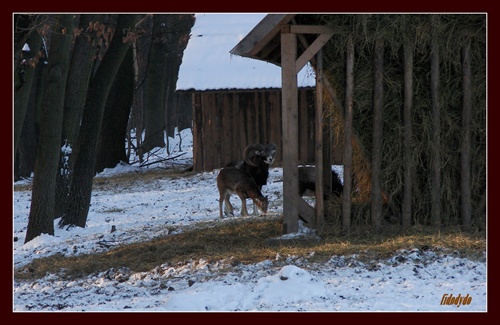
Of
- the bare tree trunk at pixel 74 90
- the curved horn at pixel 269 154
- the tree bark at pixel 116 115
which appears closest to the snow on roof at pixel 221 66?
the tree bark at pixel 116 115

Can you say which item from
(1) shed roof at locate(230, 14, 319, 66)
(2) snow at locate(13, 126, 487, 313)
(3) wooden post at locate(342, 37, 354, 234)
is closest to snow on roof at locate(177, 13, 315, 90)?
(1) shed roof at locate(230, 14, 319, 66)

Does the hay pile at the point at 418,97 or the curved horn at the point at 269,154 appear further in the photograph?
the curved horn at the point at 269,154

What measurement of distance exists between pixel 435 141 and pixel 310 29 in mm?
2550

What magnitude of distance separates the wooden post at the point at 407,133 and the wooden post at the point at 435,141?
332mm

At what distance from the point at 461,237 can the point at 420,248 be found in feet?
3.31

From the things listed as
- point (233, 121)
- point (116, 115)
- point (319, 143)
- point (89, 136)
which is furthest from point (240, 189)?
point (116, 115)

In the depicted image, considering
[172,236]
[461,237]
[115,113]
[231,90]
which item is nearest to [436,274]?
→ [461,237]

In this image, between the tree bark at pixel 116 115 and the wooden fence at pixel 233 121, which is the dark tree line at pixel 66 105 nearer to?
the wooden fence at pixel 233 121

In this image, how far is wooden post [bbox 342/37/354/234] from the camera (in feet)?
39.4

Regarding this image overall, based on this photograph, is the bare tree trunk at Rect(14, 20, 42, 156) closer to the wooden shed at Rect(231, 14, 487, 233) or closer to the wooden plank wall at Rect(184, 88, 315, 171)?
the wooden shed at Rect(231, 14, 487, 233)

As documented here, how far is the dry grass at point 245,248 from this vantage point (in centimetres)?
1061

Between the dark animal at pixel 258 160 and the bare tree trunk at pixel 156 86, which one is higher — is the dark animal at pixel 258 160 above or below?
below

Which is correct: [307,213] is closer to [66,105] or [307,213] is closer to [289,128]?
[289,128]

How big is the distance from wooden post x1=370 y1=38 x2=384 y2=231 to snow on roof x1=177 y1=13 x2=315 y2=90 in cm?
1175
